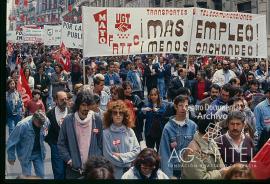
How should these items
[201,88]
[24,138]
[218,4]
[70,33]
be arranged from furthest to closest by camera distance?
[218,4], [70,33], [201,88], [24,138]

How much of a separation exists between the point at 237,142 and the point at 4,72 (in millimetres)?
2344

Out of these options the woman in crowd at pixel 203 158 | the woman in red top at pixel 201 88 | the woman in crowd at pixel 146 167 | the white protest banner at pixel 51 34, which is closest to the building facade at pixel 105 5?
the white protest banner at pixel 51 34

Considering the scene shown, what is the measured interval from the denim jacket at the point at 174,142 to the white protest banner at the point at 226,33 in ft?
7.59

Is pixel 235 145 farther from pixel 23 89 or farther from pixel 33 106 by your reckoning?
pixel 23 89

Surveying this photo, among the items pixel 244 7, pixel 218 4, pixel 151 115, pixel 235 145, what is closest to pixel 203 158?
pixel 235 145

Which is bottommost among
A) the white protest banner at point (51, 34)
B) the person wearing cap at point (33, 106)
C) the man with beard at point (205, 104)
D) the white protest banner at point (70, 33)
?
the person wearing cap at point (33, 106)

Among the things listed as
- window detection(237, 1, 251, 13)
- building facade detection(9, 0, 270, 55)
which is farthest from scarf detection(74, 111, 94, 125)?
window detection(237, 1, 251, 13)

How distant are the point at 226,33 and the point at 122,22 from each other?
145 centimetres

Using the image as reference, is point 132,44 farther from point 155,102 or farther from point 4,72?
point 4,72

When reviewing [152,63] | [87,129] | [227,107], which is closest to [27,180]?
[87,129]

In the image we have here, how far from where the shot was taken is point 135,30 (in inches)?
314

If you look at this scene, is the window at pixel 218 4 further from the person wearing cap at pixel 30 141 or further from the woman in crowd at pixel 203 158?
the woman in crowd at pixel 203 158

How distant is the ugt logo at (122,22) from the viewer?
26.4 ft

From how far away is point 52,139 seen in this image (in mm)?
7141
